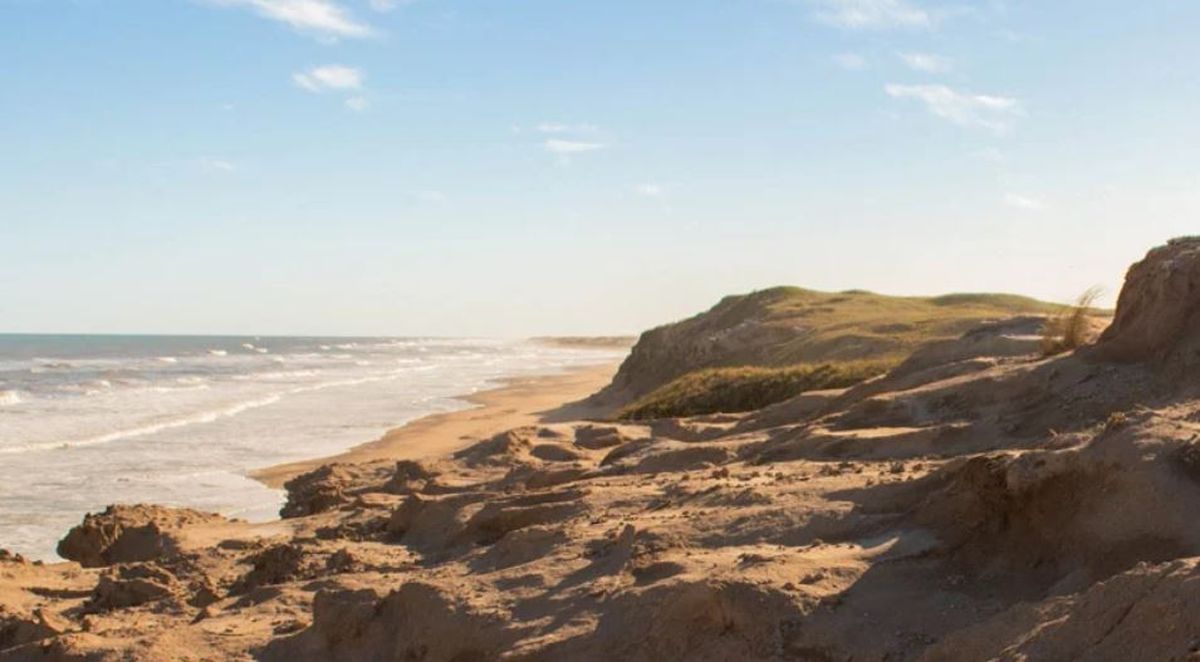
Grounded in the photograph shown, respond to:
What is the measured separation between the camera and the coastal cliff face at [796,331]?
971 inches

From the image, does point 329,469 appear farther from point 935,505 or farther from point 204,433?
point 204,433

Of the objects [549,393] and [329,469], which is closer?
[329,469]

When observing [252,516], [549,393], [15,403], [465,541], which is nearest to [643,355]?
[549,393]

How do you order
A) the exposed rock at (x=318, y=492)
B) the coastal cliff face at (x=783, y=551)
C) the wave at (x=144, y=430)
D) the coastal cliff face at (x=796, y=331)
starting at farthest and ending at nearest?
the coastal cliff face at (x=796, y=331) → the wave at (x=144, y=430) → the exposed rock at (x=318, y=492) → the coastal cliff face at (x=783, y=551)

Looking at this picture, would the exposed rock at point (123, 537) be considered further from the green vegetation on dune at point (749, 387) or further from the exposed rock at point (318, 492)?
the green vegetation on dune at point (749, 387)

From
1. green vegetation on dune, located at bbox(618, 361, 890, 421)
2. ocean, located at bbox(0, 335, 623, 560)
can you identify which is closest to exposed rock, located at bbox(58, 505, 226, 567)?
ocean, located at bbox(0, 335, 623, 560)

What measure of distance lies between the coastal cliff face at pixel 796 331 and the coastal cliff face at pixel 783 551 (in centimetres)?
1195

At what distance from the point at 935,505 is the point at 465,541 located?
3953mm

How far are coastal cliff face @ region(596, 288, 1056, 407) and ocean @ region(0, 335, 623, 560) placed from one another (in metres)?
5.74

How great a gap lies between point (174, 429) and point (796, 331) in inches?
588

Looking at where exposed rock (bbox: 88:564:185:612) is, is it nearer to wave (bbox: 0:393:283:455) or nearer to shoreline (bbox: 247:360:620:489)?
shoreline (bbox: 247:360:620:489)

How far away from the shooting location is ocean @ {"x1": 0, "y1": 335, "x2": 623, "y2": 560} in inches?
645

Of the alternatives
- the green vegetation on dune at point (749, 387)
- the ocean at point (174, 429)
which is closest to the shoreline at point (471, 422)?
the ocean at point (174, 429)

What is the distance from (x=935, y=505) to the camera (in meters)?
5.85
